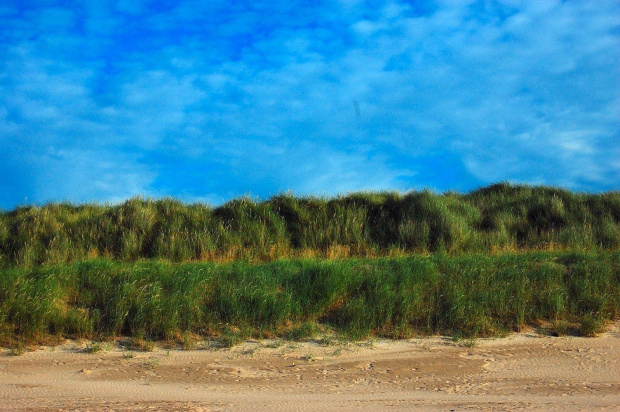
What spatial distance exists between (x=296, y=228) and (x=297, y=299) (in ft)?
24.0

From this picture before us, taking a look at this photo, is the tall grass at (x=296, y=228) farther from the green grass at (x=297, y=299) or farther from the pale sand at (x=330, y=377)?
the pale sand at (x=330, y=377)

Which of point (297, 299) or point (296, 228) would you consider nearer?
point (297, 299)

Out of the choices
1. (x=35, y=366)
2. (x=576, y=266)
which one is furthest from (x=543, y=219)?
(x=35, y=366)

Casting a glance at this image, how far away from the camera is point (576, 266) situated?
12.0 meters

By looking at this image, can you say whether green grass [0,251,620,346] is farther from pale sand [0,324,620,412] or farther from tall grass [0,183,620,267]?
tall grass [0,183,620,267]

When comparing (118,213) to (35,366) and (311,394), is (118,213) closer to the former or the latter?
(35,366)

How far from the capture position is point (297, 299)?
10234 mm

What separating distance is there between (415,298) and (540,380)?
9.17 feet

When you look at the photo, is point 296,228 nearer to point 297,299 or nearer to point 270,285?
point 270,285

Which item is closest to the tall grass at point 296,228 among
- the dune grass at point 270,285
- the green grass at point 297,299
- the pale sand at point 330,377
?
the dune grass at point 270,285

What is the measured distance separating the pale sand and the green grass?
48cm

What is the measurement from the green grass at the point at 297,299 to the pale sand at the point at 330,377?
48cm

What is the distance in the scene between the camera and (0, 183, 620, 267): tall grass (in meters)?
15.5

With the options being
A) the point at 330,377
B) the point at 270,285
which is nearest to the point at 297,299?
the point at 270,285
